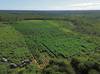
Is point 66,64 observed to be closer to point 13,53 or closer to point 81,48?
point 13,53

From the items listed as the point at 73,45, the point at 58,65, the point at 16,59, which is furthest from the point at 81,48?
the point at 58,65

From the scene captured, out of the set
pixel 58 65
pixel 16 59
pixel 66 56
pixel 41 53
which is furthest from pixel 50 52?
pixel 58 65

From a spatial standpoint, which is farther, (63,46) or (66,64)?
(63,46)

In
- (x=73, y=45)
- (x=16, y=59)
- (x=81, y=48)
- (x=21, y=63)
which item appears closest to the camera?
(x=21, y=63)

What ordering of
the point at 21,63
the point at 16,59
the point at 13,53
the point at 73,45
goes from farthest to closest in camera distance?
1. the point at 73,45
2. the point at 13,53
3. the point at 16,59
4. the point at 21,63

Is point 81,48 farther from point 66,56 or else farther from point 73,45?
point 66,56

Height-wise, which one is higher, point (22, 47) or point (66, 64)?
point (66, 64)

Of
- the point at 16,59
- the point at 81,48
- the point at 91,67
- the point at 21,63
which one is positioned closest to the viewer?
the point at 91,67

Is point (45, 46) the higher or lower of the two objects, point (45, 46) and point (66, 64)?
the lower

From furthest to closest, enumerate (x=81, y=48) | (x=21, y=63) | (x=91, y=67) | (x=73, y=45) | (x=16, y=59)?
(x=73, y=45)
(x=81, y=48)
(x=16, y=59)
(x=21, y=63)
(x=91, y=67)
